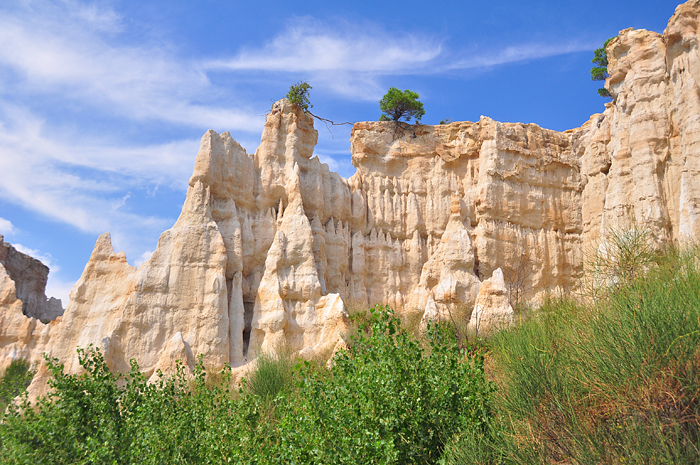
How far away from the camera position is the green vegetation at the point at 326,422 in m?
7.10

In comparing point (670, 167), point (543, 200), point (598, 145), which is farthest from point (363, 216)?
point (670, 167)

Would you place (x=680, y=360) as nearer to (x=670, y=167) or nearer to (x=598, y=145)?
(x=670, y=167)

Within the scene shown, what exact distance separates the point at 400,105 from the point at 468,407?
30254 millimetres

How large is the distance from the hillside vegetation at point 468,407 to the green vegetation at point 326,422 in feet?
0.08

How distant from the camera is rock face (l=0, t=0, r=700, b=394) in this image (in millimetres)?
22922

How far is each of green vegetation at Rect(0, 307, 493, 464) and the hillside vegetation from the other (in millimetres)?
24

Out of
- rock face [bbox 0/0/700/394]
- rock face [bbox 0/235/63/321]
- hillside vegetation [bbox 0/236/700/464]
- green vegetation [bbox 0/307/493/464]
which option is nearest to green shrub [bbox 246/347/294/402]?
hillside vegetation [bbox 0/236/700/464]

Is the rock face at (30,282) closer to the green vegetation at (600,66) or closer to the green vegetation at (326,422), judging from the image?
the green vegetation at (326,422)

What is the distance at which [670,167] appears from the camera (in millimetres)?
22359

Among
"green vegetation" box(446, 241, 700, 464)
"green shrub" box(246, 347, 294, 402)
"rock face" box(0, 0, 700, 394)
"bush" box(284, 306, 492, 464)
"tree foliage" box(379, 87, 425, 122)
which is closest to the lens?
"green vegetation" box(446, 241, 700, 464)

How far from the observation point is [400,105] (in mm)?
35562

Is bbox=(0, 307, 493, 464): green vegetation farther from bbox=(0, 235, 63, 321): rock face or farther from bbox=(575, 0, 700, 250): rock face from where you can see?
bbox=(0, 235, 63, 321): rock face

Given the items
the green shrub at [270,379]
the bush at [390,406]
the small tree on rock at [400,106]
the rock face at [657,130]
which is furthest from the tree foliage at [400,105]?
the bush at [390,406]

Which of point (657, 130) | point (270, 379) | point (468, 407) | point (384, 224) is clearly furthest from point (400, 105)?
point (468, 407)
